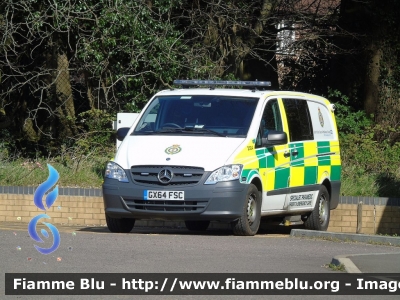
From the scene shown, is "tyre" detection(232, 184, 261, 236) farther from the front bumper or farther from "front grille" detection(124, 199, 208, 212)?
"front grille" detection(124, 199, 208, 212)

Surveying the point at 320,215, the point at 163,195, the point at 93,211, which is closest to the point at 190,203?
the point at 163,195

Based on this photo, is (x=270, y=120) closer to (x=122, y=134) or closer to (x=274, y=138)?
(x=274, y=138)

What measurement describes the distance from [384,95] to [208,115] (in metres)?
10.1

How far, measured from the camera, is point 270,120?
12859mm

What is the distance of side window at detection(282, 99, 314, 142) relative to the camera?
44.1ft

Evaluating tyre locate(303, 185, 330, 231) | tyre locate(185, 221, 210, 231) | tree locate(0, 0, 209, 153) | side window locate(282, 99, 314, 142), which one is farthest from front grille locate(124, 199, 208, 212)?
tree locate(0, 0, 209, 153)

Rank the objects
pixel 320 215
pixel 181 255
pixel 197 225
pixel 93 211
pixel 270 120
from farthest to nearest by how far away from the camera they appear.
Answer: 1. pixel 93 211
2. pixel 320 215
3. pixel 197 225
4. pixel 270 120
5. pixel 181 255

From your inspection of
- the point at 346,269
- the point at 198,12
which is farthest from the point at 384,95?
the point at 346,269

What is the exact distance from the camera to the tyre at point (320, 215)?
13.8m

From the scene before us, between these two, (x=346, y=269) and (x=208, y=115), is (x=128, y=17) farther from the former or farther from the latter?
(x=346, y=269)

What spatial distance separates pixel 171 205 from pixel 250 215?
1.07 metres

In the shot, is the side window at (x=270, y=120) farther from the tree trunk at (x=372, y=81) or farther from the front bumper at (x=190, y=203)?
the tree trunk at (x=372, y=81)

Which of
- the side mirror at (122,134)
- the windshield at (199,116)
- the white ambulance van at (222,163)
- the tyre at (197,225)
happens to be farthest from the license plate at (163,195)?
the tyre at (197,225)

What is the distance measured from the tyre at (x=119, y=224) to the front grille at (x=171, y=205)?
2.31 feet
